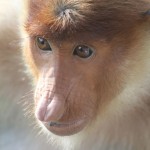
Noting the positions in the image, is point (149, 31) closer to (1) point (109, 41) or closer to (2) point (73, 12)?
(1) point (109, 41)

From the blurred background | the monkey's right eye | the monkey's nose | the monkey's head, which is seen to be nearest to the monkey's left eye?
the monkey's head

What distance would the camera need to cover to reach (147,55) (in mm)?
3137

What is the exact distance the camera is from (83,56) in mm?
3006

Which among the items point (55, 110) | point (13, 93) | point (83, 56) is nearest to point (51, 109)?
point (55, 110)

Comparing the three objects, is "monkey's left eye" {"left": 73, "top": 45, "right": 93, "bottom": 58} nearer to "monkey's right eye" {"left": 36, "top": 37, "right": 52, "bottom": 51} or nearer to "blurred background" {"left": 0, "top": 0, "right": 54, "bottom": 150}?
"monkey's right eye" {"left": 36, "top": 37, "right": 52, "bottom": 51}

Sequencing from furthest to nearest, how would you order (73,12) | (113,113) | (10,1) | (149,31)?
1. (10,1)
2. (113,113)
3. (149,31)
4. (73,12)

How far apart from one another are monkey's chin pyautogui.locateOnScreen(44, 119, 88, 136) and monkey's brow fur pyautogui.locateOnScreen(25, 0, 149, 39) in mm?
449

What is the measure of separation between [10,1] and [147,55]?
1117 mm

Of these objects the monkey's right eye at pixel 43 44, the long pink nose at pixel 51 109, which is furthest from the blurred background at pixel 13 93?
the long pink nose at pixel 51 109

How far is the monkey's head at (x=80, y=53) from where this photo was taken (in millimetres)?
2898

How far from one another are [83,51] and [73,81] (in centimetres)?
17

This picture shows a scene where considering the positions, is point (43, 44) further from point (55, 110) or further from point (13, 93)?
point (13, 93)

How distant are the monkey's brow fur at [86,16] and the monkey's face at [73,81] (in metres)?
0.07

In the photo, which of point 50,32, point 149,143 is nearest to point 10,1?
point 50,32
